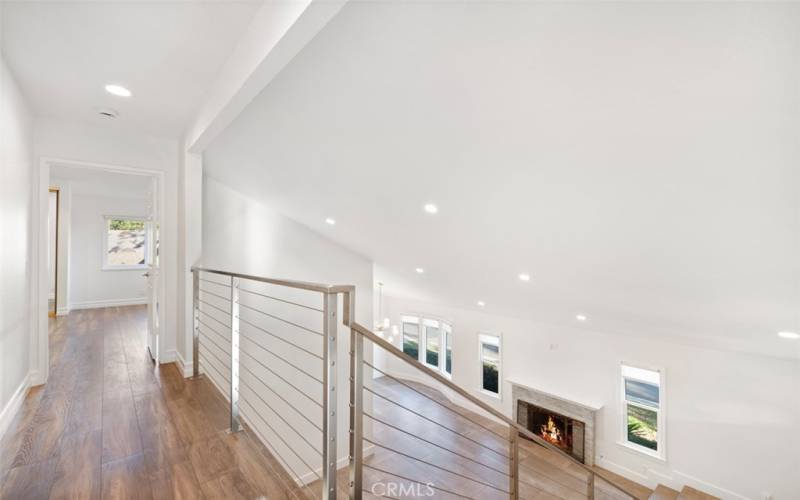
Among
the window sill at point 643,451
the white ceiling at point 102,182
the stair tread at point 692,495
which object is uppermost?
the white ceiling at point 102,182

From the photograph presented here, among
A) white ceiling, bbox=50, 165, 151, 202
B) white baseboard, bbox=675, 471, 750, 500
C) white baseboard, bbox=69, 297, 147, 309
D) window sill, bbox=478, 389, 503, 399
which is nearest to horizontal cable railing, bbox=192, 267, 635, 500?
window sill, bbox=478, 389, 503, 399

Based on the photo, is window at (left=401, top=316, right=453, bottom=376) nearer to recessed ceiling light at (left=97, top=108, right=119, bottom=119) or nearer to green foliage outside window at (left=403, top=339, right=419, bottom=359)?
green foliage outside window at (left=403, top=339, right=419, bottom=359)

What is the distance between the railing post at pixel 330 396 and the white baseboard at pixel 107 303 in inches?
307

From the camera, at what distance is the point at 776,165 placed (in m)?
1.55

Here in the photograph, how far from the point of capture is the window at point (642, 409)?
5.44 metres

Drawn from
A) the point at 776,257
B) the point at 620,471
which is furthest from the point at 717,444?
the point at 776,257

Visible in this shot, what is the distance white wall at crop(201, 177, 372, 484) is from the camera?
4.34 meters

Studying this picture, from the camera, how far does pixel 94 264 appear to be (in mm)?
7023

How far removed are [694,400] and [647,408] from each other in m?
0.68

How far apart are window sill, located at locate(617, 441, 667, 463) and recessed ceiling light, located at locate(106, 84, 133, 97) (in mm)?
7715

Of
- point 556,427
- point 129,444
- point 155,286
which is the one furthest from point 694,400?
point 155,286

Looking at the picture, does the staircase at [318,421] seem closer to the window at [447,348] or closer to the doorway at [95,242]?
the doorway at [95,242]

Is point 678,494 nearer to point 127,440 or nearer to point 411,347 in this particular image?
point 411,347

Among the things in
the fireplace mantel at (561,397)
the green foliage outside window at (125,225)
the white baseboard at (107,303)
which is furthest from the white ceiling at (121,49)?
the fireplace mantel at (561,397)
